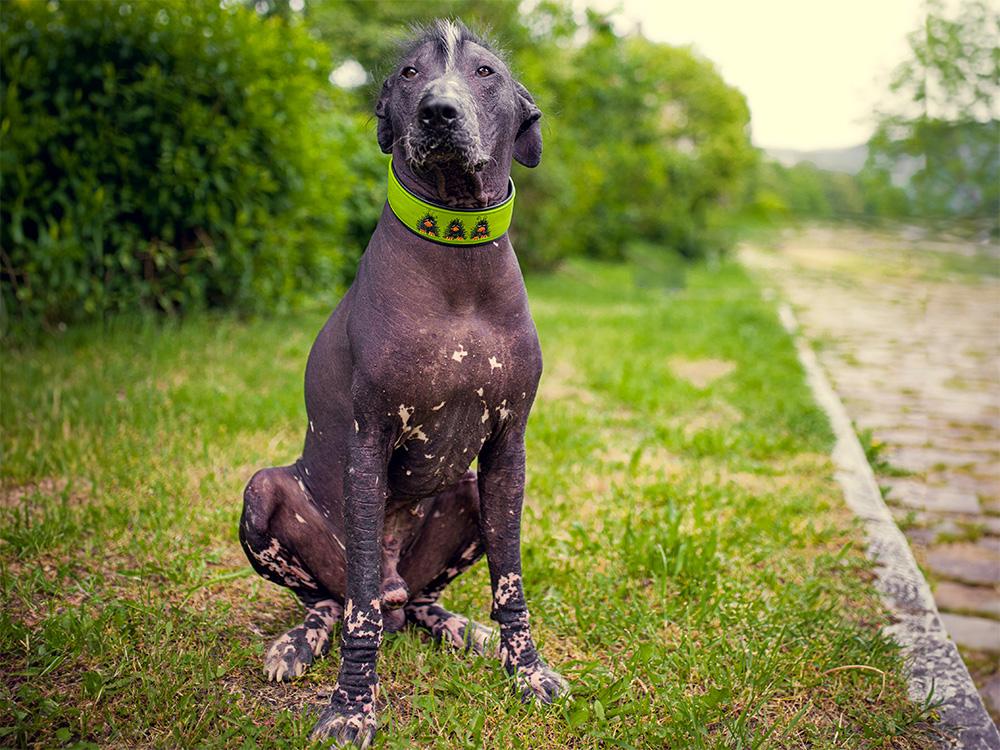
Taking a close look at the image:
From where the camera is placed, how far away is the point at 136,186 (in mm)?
6707

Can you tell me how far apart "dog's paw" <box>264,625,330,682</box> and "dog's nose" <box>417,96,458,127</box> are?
1.72m

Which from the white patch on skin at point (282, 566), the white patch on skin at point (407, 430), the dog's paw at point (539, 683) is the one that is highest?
the white patch on skin at point (407, 430)

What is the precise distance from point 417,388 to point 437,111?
73cm

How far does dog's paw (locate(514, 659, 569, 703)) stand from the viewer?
106 inches

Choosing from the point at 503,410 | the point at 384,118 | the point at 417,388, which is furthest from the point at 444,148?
the point at 503,410

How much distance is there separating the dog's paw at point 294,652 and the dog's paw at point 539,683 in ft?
2.19

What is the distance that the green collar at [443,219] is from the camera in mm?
2332

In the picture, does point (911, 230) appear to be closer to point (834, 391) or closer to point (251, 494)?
point (834, 391)

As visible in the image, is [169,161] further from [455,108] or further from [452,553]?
[455,108]

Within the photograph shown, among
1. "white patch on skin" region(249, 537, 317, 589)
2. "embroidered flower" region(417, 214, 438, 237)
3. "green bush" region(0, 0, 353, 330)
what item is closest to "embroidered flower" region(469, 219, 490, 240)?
"embroidered flower" region(417, 214, 438, 237)

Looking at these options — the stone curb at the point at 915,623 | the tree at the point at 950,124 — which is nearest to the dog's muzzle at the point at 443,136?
the stone curb at the point at 915,623

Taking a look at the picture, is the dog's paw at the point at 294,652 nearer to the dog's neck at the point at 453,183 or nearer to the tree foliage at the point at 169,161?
the dog's neck at the point at 453,183

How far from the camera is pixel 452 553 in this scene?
2977mm

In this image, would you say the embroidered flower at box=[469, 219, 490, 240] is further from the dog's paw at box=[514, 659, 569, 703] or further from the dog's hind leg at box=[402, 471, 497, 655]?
the dog's paw at box=[514, 659, 569, 703]
